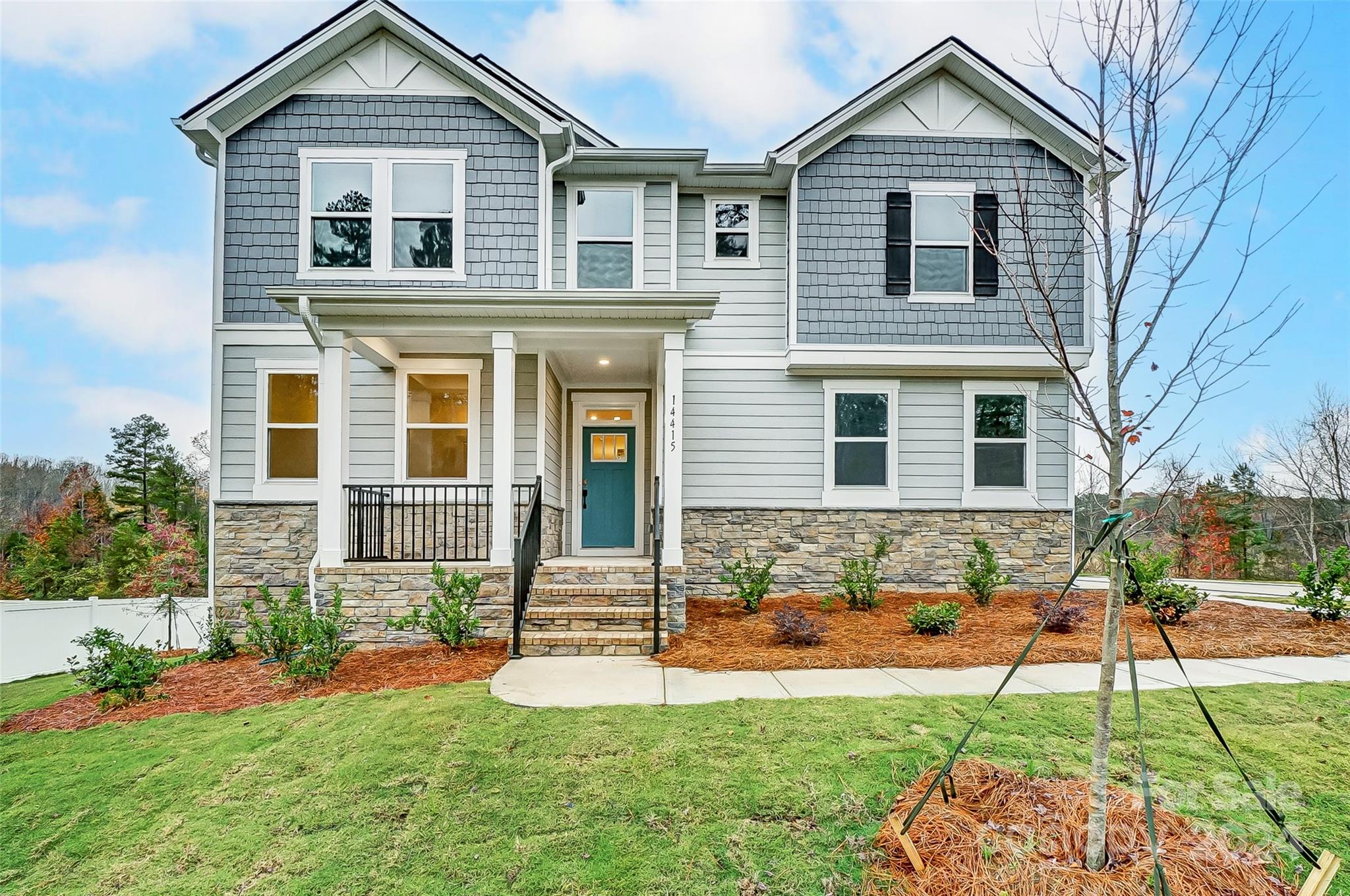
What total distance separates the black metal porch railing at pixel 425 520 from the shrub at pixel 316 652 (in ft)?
7.22

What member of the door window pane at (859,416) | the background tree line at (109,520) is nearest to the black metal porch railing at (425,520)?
the door window pane at (859,416)

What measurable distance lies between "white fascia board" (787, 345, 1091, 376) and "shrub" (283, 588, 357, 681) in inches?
262

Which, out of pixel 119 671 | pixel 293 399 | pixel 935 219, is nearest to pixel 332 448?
pixel 293 399

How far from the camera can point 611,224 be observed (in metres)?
9.37

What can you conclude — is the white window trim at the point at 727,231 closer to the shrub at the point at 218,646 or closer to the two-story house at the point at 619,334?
the two-story house at the point at 619,334

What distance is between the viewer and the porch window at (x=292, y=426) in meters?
8.74

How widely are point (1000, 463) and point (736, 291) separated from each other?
471 centimetres

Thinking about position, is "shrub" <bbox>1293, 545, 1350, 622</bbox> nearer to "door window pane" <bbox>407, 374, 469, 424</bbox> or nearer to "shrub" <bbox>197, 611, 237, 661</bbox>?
"door window pane" <bbox>407, 374, 469, 424</bbox>

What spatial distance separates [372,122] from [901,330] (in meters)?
7.94

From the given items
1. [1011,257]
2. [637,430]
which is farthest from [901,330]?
[637,430]

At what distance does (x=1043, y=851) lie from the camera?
265cm

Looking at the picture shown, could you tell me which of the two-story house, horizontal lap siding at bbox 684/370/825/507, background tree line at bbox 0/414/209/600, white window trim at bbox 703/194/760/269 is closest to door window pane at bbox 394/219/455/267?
the two-story house

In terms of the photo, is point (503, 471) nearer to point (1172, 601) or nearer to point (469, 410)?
point (469, 410)

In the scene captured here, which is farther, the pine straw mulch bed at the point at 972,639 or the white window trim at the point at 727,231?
the white window trim at the point at 727,231
